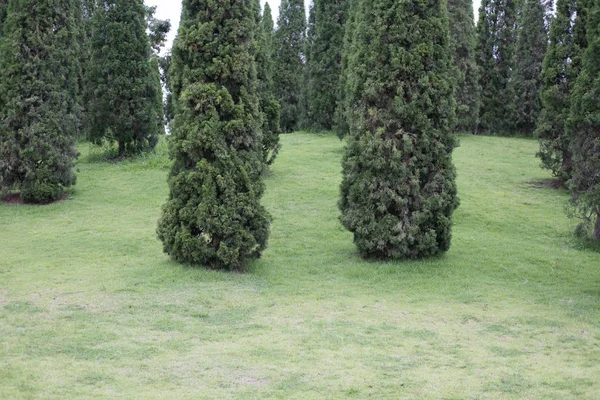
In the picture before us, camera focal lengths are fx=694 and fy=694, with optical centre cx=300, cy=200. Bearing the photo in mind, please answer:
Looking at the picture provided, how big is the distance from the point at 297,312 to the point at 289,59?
1340 inches

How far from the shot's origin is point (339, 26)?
34219 mm

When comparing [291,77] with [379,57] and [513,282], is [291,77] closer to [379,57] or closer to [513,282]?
[379,57]

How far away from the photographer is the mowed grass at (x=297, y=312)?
26.3 ft

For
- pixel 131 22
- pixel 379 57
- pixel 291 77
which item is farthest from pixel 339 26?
pixel 379 57

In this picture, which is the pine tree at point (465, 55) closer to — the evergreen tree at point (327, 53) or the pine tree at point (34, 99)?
the evergreen tree at point (327, 53)

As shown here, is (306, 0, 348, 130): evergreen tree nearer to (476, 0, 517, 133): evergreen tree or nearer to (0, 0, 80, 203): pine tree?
(476, 0, 517, 133): evergreen tree

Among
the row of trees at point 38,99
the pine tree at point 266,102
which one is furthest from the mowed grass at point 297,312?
the pine tree at point 266,102

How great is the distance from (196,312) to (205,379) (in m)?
3.20

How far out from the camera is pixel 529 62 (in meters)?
39.7

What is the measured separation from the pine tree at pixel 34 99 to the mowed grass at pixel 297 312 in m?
0.99

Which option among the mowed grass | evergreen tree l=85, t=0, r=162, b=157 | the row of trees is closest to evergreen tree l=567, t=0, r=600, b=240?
the mowed grass

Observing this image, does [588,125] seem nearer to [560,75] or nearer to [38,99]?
[560,75]

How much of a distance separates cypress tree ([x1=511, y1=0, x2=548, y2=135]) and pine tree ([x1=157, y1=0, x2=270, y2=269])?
29.1 meters

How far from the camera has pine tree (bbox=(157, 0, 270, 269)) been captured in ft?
44.9
